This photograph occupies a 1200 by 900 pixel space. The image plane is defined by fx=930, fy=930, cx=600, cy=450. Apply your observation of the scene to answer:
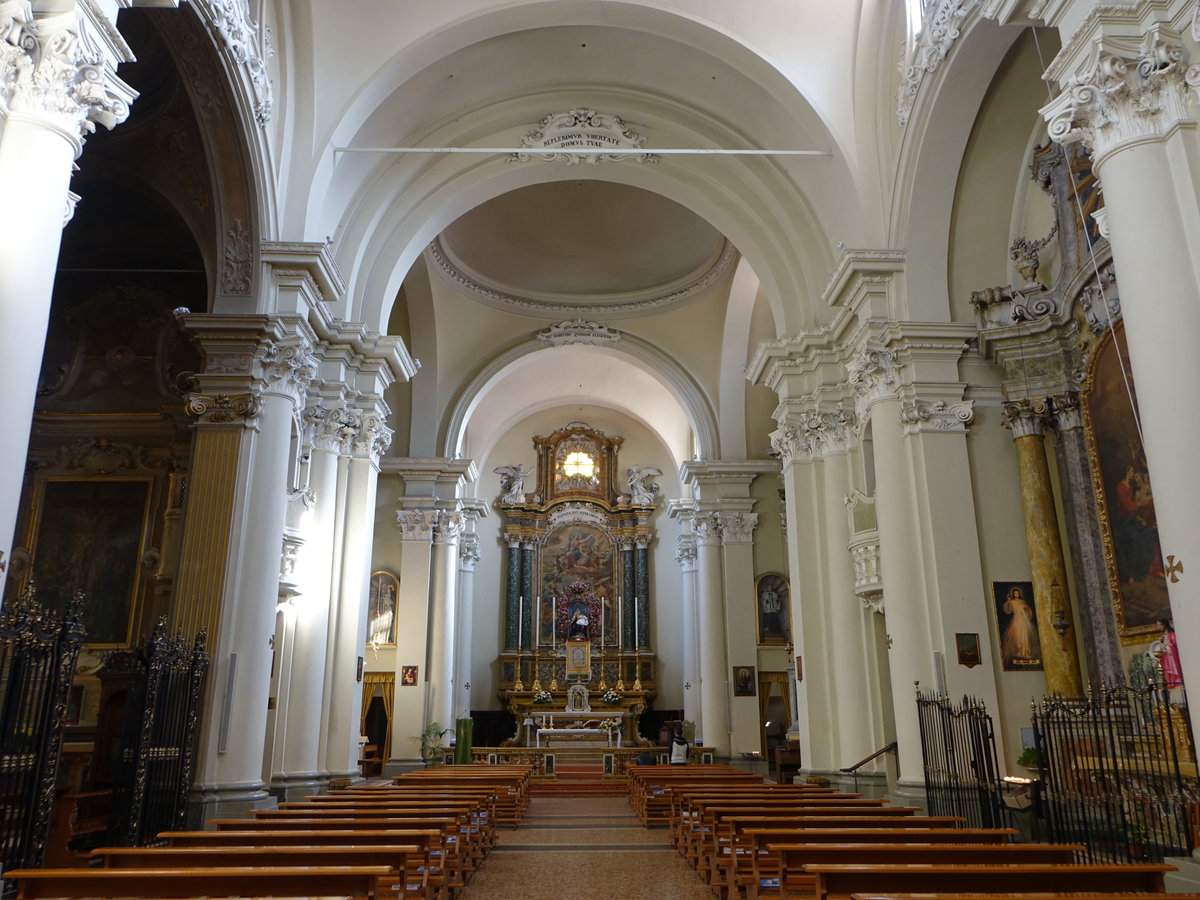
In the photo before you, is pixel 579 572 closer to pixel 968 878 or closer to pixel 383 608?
pixel 383 608

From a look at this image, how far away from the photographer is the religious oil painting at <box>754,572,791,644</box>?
19250mm

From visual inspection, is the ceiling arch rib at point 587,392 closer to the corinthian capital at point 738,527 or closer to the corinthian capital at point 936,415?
the corinthian capital at point 738,527

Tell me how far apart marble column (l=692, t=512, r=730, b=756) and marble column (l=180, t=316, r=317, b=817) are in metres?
11.1

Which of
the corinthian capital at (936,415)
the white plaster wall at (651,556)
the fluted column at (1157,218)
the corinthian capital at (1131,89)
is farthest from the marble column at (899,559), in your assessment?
the white plaster wall at (651,556)

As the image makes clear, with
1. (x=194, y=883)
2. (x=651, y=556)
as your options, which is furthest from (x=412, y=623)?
(x=194, y=883)

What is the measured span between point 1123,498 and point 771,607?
10.7 m

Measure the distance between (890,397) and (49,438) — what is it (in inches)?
441

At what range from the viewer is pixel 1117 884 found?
4.50 metres

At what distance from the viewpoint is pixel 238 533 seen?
31.7 ft

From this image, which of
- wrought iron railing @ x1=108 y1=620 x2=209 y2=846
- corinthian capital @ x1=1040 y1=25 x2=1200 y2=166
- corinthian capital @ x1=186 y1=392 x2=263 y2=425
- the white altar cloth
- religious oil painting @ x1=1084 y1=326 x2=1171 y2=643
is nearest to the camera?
corinthian capital @ x1=1040 y1=25 x2=1200 y2=166

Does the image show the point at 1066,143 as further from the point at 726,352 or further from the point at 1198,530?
the point at 726,352

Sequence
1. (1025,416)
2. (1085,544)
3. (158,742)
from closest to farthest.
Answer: (158,742) < (1085,544) < (1025,416)

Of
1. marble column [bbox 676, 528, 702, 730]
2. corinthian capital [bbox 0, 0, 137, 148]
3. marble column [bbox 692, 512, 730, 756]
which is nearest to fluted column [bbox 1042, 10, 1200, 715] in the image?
corinthian capital [bbox 0, 0, 137, 148]

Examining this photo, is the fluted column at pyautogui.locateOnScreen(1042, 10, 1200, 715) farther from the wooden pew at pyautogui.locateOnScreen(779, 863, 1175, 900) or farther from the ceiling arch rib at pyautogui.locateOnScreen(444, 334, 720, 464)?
the ceiling arch rib at pyautogui.locateOnScreen(444, 334, 720, 464)
